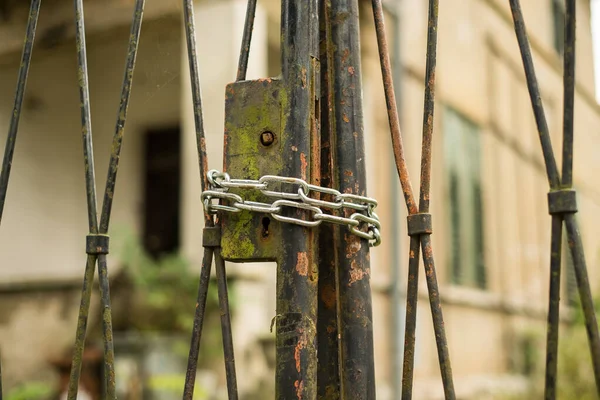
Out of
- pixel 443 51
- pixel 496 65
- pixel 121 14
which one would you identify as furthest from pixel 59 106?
pixel 496 65

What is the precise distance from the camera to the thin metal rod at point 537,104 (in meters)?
1.14

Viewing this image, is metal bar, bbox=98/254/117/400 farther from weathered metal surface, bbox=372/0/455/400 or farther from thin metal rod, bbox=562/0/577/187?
thin metal rod, bbox=562/0/577/187

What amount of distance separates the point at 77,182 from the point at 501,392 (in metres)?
5.11

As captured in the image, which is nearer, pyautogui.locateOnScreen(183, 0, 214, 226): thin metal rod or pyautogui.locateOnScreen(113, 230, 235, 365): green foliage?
pyautogui.locateOnScreen(183, 0, 214, 226): thin metal rod

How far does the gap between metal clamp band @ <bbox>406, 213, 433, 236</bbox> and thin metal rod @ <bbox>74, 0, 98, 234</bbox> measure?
56 centimetres

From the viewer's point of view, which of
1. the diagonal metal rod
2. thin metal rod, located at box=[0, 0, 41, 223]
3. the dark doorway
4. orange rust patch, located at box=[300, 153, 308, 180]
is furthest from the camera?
the dark doorway

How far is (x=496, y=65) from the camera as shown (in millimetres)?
10664

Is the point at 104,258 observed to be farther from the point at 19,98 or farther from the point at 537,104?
the point at 537,104

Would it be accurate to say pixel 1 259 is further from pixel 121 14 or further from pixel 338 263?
pixel 338 263

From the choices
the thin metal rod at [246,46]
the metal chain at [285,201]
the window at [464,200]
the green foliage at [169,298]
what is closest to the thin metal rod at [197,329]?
the metal chain at [285,201]

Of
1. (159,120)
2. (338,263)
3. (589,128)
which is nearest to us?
(338,263)

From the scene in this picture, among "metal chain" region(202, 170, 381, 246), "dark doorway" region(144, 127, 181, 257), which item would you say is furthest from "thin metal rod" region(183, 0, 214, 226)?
"dark doorway" region(144, 127, 181, 257)

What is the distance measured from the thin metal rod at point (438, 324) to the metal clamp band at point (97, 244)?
0.56 m

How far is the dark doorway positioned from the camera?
27.6 ft
